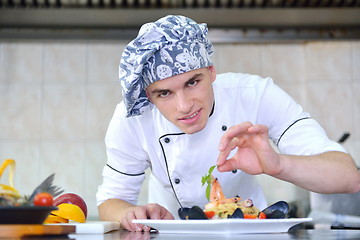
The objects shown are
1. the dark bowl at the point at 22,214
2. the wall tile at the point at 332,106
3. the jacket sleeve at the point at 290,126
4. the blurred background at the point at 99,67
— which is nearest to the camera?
the dark bowl at the point at 22,214

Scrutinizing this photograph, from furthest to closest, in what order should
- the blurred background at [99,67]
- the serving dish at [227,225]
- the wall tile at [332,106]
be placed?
the wall tile at [332,106]
the blurred background at [99,67]
the serving dish at [227,225]

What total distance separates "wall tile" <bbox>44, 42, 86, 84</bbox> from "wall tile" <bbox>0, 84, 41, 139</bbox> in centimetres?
15

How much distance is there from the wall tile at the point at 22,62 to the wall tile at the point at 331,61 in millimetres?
1580

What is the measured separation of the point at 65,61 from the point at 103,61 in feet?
0.73

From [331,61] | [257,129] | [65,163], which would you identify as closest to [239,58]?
[331,61]

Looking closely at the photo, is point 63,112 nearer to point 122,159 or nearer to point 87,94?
point 87,94

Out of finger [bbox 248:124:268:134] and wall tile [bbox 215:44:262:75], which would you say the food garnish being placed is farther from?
wall tile [bbox 215:44:262:75]

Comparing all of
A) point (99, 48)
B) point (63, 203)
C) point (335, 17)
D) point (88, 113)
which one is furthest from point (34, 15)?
point (63, 203)

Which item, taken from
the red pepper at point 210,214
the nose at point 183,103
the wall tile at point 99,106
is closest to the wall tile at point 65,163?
the wall tile at point 99,106

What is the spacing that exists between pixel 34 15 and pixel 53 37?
0.54ft

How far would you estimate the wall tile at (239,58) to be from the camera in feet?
10.6

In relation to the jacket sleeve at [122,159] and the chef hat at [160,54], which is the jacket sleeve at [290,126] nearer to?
the chef hat at [160,54]

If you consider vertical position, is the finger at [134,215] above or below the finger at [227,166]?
below

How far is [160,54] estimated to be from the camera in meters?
1.53
